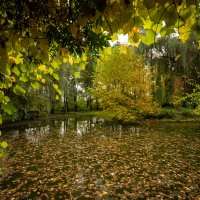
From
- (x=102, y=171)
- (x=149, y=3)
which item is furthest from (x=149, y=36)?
(x=102, y=171)

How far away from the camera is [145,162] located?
356 inches

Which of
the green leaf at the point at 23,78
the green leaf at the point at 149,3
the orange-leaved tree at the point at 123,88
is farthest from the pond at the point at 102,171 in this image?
the orange-leaved tree at the point at 123,88

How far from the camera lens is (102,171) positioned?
26.2 ft

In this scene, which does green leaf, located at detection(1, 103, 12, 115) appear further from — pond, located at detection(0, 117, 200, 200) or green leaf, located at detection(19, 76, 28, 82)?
pond, located at detection(0, 117, 200, 200)

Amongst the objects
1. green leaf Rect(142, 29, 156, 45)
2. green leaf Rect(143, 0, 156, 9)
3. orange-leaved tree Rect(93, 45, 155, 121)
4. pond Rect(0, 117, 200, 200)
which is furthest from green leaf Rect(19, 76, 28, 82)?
orange-leaved tree Rect(93, 45, 155, 121)

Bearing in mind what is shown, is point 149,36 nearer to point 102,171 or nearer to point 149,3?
point 149,3

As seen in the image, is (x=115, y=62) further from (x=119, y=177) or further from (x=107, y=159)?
(x=119, y=177)

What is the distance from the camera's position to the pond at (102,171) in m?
6.19

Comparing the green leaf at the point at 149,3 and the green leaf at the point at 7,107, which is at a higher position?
the green leaf at the point at 149,3

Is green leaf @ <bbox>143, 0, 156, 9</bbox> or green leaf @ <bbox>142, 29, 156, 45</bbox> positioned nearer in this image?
green leaf @ <bbox>143, 0, 156, 9</bbox>

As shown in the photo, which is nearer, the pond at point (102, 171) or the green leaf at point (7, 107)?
the green leaf at point (7, 107)

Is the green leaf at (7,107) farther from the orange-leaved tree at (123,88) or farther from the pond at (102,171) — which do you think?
the orange-leaved tree at (123,88)

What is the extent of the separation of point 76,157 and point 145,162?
2623 mm

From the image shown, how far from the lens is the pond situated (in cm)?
619
